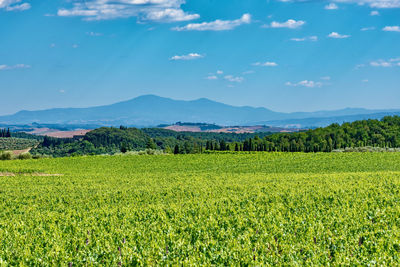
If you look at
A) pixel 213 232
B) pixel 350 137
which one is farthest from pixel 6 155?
pixel 350 137

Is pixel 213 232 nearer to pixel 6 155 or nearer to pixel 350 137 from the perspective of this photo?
pixel 6 155

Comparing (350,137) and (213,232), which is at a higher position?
(350,137)

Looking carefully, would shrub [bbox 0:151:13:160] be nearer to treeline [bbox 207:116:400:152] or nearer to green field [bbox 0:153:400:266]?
green field [bbox 0:153:400:266]

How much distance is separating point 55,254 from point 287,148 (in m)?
134

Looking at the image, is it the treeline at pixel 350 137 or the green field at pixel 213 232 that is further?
the treeline at pixel 350 137

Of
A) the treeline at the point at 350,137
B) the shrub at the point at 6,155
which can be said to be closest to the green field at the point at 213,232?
the shrub at the point at 6,155

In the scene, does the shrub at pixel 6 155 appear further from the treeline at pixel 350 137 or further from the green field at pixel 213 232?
the treeline at pixel 350 137

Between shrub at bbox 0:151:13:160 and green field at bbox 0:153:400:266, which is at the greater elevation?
green field at bbox 0:153:400:266


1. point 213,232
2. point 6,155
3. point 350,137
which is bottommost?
point 6,155

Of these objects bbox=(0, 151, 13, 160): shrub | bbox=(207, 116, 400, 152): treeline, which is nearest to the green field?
bbox=(0, 151, 13, 160): shrub

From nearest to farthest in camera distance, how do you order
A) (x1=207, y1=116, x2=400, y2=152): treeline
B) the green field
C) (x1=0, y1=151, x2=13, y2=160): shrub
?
the green field → (x1=0, y1=151, x2=13, y2=160): shrub → (x1=207, y1=116, x2=400, y2=152): treeline

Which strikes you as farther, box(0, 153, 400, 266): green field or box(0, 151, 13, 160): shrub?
box(0, 151, 13, 160): shrub

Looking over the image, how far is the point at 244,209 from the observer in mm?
19859

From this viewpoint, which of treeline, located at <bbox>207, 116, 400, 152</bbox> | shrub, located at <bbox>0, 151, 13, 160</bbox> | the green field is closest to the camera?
the green field
